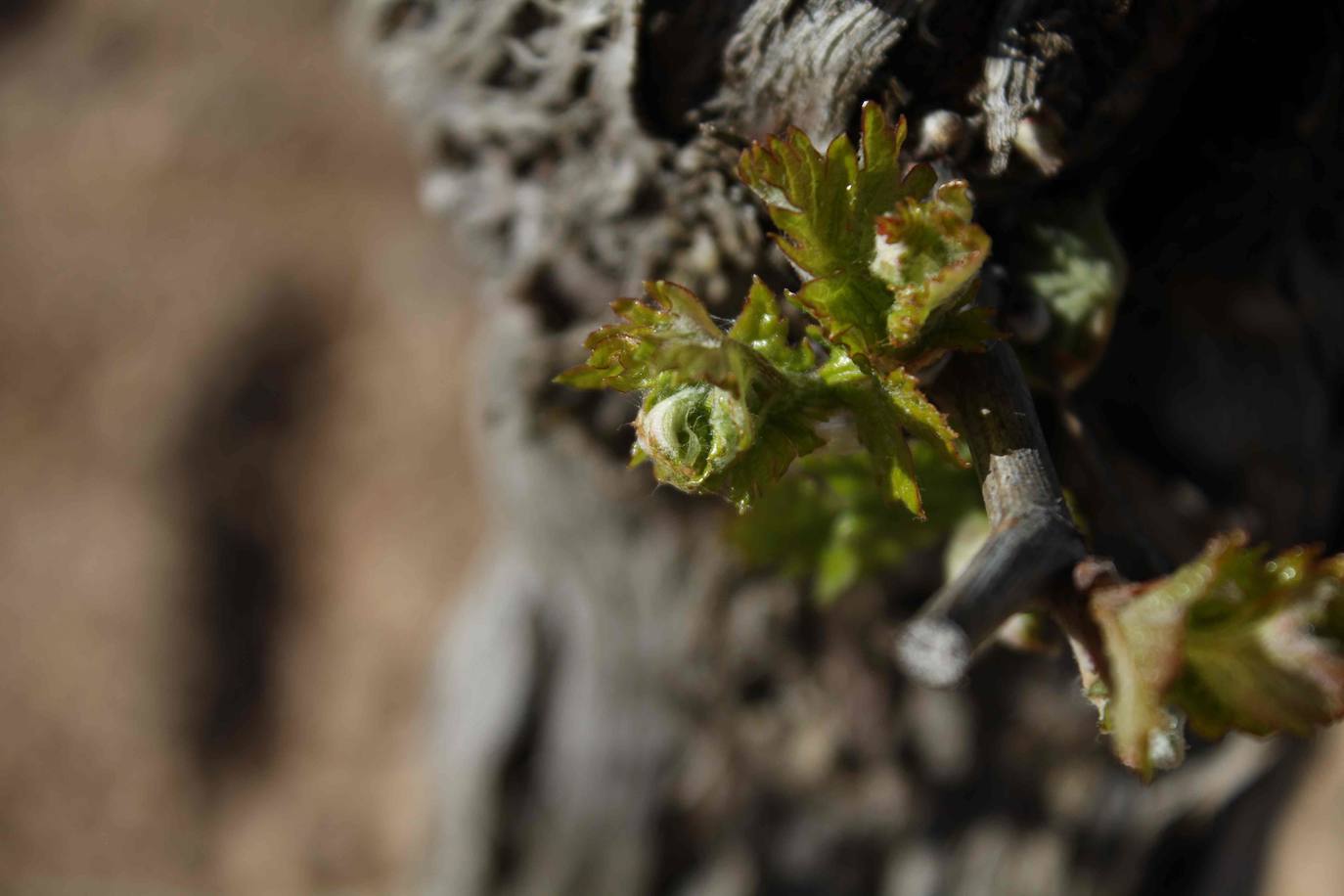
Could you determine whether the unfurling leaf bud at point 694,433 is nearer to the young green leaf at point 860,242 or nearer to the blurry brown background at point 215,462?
the young green leaf at point 860,242

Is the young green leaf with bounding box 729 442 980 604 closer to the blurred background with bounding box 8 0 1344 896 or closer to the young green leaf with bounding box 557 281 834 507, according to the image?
the young green leaf with bounding box 557 281 834 507

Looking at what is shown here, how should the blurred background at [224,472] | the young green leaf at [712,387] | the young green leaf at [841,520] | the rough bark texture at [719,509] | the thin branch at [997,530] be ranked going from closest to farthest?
1. the thin branch at [997,530]
2. the young green leaf at [712,387]
3. the rough bark texture at [719,509]
4. the young green leaf at [841,520]
5. the blurred background at [224,472]

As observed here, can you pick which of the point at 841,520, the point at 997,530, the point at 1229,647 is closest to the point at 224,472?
the point at 841,520

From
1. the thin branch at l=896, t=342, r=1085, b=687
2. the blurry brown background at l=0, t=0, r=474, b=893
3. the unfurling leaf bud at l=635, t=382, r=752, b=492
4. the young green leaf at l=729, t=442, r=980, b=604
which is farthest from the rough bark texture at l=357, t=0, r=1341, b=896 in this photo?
the blurry brown background at l=0, t=0, r=474, b=893

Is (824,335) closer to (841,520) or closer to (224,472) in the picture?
(841,520)

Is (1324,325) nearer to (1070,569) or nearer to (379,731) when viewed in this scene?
(1070,569)

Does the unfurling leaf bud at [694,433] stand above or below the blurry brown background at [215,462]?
above

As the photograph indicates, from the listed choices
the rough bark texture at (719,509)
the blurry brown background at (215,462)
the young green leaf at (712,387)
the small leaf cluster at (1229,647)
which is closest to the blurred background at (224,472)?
the blurry brown background at (215,462)
